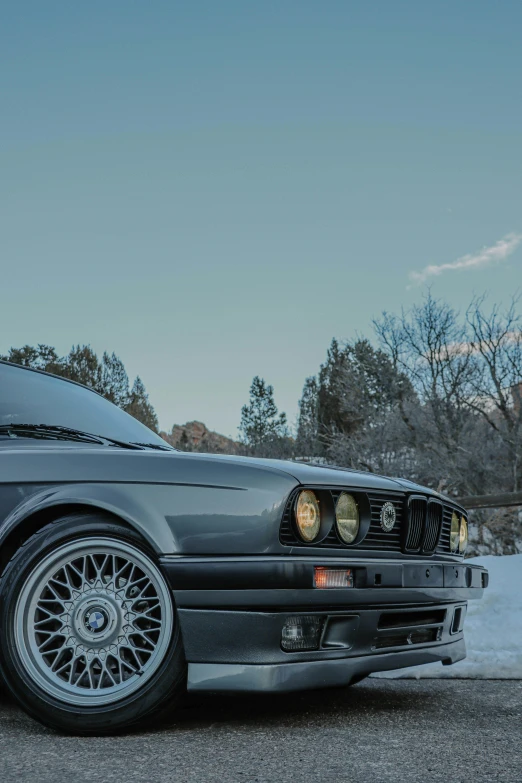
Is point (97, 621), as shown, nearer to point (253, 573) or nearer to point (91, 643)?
point (91, 643)

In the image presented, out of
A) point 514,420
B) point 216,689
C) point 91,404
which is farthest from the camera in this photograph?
point 514,420

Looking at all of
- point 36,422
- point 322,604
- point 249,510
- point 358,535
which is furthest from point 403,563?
point 36,422

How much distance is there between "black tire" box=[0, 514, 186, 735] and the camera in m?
2.89

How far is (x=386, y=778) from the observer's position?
7.39 feet

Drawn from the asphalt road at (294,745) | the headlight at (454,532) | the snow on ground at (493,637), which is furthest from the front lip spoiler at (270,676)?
the snow on ground at (493,637)

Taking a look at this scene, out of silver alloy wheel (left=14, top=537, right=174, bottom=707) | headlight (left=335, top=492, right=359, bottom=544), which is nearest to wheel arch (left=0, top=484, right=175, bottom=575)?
silver alloy wheel (left=14, top=537, right=174, bottom=707)

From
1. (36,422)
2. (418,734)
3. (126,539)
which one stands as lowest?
(418,734)

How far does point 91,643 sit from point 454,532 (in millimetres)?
1842

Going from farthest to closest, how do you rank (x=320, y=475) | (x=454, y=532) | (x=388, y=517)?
(x=454, y=532) < (x=388, y=517) < (x=320, y=475)

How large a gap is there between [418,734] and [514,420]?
68.3ft

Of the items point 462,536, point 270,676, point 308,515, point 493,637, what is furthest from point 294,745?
point 493,637

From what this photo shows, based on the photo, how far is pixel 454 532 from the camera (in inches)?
158

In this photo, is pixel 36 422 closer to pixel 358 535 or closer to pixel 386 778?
pixel 358 535

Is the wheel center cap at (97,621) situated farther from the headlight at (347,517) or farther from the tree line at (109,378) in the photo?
the tree line at (109,378)
